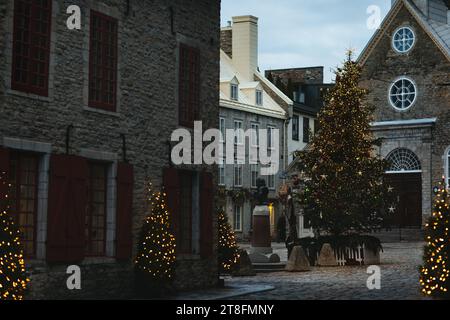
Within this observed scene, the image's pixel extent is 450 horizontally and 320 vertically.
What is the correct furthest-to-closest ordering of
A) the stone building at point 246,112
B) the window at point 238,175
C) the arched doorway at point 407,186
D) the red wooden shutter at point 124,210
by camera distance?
1. the window at point 238,175
2. the stone building at point 246,112
3. the arched doorway at point 407,186
4. the red wooden shutter at point 124,210

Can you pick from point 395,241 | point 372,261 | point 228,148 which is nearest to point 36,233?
point 372,261

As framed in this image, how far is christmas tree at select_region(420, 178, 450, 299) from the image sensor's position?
16.6 meters

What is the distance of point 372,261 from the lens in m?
27.8

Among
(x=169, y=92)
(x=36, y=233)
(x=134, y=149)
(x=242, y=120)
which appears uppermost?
(x=242, y=120)

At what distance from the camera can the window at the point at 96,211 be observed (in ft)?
53.8

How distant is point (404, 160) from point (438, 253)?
28359mm

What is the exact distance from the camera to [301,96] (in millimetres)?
58531

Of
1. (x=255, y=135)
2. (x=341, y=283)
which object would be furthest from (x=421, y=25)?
(x=341, y=283)

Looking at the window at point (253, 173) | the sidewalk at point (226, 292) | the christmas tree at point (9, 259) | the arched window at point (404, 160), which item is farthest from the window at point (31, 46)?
the window at point (253, 173)

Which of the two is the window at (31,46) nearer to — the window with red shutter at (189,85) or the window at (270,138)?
the window with red shutter at (189,85)

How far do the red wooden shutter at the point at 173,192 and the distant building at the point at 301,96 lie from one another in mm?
31492

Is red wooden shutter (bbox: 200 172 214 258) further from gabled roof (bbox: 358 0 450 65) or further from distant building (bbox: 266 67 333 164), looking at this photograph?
distant building (bbox: 266 67 333 164)
